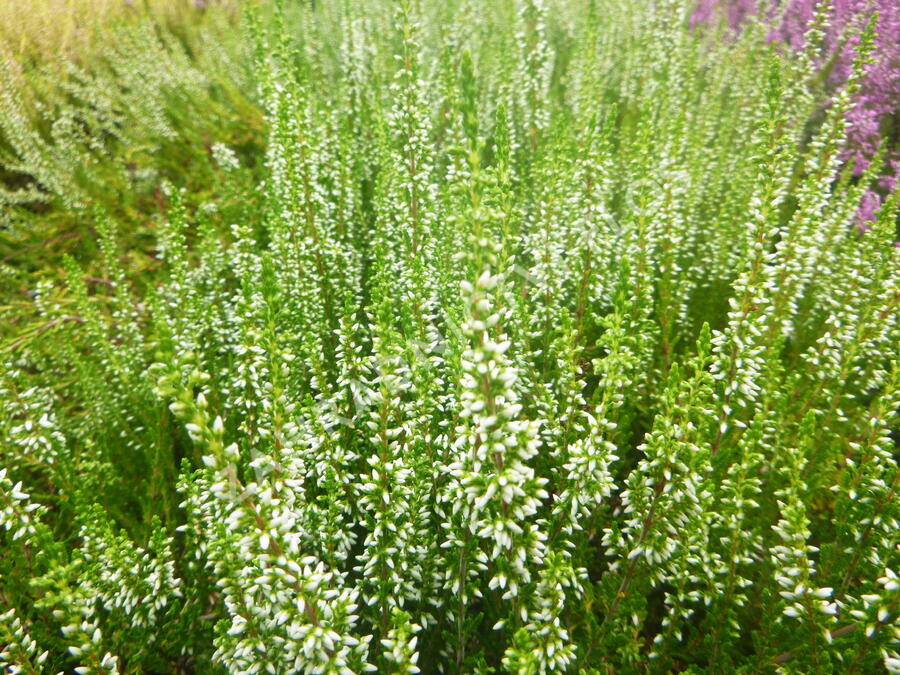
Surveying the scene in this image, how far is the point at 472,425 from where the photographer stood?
180 centimetres

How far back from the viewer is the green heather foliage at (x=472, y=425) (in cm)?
176

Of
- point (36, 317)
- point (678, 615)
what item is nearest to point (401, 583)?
point (678, 615)

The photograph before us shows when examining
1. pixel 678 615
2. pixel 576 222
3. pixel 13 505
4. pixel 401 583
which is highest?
pixel 576 222

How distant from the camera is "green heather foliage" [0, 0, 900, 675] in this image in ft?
5.77

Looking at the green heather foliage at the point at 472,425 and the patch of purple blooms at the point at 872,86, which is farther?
the patch of purple blooms at the point at 872,86

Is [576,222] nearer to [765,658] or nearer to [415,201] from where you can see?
[415,201]

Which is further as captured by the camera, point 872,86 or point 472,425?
point 872,86

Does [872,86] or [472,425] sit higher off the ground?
[872,86]

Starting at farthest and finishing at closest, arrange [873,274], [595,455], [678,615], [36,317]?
[36,317], [873,274], [678,615], [595,455]

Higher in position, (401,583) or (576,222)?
(576,222)

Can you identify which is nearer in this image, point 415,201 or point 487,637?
point 487,637

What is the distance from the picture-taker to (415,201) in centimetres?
328

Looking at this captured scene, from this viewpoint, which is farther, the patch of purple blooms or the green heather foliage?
the patch of purple blooms

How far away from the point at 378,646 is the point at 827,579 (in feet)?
6.49
